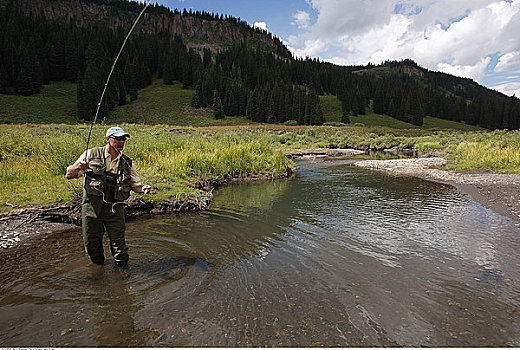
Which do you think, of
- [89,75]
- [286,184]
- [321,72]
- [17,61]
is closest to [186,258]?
[286,184]

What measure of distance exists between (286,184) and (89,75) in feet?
261

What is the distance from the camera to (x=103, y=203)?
5109 mm

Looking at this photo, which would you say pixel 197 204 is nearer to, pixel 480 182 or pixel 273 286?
pixel 273 286

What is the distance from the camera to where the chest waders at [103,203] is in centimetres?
498

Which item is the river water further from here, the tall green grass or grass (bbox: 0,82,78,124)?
grass (bbox: 0,82,78,124)

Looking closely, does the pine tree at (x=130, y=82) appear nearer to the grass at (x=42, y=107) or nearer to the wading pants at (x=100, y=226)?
the grass at (x=42, y=107)

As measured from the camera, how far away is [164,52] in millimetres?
123875

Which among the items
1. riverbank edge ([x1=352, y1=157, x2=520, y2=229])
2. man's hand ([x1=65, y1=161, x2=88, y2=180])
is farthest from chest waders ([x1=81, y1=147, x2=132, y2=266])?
riverbank edge ([x1=352, y1=157, x2=520, y2=229])

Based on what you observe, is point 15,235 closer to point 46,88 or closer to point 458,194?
point 458,194

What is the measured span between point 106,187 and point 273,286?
3.10 meters

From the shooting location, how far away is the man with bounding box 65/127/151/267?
4.96 metres

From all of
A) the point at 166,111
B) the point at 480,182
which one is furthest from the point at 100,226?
the point at 166,111

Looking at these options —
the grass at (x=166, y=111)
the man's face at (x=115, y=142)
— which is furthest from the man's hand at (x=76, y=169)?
the grass at (x=166, y=111)

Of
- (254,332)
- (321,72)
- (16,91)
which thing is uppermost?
(321,72)
